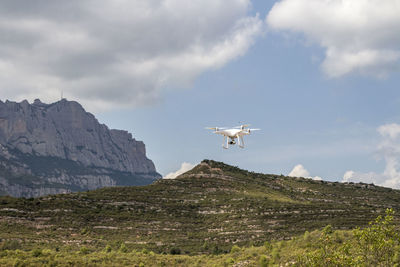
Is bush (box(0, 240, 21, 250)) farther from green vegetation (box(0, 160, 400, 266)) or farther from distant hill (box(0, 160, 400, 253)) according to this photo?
distant hill (box(0, 160, 400, 253))

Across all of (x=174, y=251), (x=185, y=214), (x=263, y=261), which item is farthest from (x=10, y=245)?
(x=185, y=214)

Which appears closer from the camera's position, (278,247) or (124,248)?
(278,247)

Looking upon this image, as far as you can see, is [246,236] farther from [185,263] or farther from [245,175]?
[245,175]

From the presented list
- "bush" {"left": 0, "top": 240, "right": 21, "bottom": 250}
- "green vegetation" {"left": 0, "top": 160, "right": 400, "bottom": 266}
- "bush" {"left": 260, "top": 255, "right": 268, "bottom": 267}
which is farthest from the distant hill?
"bush" {"left": 260, "top": 255, "right": 268, "bottom": 267}

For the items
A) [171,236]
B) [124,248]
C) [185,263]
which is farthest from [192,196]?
[185,263]

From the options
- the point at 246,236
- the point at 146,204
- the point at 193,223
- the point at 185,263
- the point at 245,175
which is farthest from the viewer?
the point at 245,175
